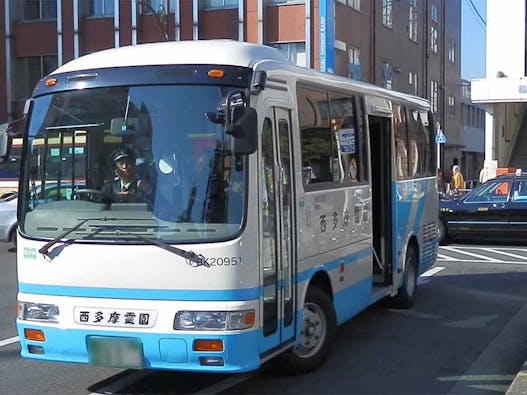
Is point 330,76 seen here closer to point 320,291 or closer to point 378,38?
point 320,291

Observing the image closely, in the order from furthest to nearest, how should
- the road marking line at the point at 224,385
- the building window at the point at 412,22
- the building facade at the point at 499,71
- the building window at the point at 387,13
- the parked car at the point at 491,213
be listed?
the building window at the point at 412,22 → the building window at the point at 387,13 → the building facade at the point at 499,71 → the parked car at the point at 491,213 → the road marking line at the point at 224,385

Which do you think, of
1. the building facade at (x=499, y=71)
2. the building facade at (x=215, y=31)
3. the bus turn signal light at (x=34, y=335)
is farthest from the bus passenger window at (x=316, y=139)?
the building facade at (x=499, y=71)

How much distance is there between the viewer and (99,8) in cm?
3469

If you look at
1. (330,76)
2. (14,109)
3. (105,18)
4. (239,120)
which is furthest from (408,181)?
(14,109)

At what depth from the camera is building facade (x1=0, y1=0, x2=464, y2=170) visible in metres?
30.8

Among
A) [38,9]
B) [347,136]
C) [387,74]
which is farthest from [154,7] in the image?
[347,136]

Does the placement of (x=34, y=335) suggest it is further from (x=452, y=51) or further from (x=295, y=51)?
(x=452, y=51)

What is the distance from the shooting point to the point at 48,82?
6.29 m

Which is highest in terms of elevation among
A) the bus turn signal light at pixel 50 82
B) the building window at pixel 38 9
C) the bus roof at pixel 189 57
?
the building window at pixel 38 9

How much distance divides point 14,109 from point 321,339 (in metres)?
31.6

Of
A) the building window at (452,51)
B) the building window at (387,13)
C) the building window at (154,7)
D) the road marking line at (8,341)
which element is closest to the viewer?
the road marking line at (8,341)

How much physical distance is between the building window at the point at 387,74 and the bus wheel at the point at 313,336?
30541mm

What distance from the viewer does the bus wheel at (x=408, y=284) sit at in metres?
→ 9.99

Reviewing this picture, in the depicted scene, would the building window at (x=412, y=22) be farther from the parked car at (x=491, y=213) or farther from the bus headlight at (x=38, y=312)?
the bus headlight at (x=38, y=312)
